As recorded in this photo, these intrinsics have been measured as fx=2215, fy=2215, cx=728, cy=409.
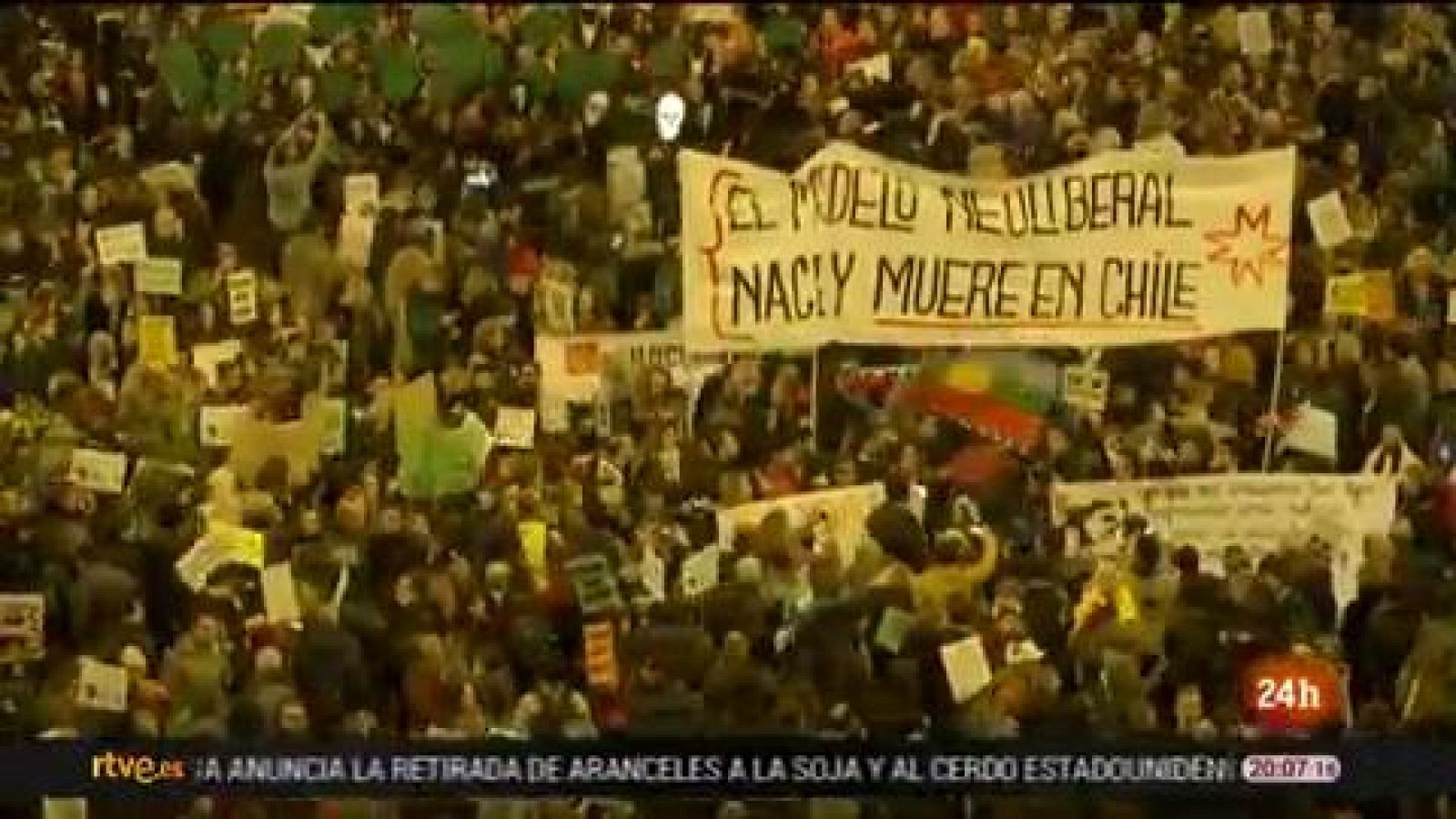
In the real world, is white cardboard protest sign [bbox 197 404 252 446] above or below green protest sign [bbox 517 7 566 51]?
below

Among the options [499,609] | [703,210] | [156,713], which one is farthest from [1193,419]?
[156,713]

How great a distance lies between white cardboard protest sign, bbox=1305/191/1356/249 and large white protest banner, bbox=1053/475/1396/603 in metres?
0.24

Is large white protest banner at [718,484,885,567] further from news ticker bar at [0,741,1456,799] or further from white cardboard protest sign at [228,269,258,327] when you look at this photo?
white cardboard protest sign at [228,269,258,327]

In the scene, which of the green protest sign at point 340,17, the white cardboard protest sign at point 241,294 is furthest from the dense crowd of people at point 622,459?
the green protest sign at point 340,17

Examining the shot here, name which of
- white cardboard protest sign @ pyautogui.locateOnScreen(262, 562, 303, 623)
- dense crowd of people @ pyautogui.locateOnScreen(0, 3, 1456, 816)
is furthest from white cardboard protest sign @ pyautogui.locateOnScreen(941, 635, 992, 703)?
white cardboard protest sign @ pyautogui.locateOnScreen(262, 562, 303, 623)

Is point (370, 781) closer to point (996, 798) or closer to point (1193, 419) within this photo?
point (996, 798)

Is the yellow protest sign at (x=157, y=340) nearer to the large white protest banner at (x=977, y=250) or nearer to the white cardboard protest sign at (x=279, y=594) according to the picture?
the white cardboard protest sign at (x=279, y=594)

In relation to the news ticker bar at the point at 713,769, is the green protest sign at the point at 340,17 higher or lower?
higher

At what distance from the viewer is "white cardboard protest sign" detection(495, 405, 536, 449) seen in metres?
2.22

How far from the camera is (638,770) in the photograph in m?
2.20

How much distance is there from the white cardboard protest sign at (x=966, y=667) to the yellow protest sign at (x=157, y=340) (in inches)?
32.6

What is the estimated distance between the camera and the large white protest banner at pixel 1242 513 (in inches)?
87.0

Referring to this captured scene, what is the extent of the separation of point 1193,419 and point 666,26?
67 cm
